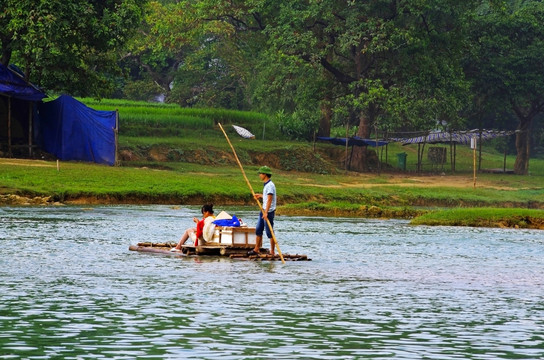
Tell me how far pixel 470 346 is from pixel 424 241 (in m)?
15.7

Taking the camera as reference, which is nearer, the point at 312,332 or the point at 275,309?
the point at 312,332

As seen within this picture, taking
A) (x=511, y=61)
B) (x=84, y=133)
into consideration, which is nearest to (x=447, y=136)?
(x=511, y=61)

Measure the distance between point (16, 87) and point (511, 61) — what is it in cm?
3123

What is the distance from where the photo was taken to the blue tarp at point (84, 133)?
156ft

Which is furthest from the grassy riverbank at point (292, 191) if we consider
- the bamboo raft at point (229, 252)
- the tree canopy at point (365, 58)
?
the bamboo raft at point (229, 252)

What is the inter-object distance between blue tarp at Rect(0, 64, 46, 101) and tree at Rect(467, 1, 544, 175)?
2768 cm

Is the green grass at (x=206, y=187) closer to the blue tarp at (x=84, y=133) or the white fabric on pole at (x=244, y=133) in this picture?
the blue tarp at (x=84, y=133)

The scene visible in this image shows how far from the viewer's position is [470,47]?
207 ft

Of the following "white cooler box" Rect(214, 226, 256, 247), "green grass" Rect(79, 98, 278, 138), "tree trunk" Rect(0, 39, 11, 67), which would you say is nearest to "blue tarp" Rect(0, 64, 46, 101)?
"tree trunk" Rect(0, 39, 11, 67)

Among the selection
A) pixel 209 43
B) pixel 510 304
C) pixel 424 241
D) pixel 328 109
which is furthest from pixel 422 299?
pixel 209 43

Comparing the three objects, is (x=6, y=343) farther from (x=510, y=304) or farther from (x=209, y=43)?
(x=209, y=43)

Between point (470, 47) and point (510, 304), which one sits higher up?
point (470, 47)

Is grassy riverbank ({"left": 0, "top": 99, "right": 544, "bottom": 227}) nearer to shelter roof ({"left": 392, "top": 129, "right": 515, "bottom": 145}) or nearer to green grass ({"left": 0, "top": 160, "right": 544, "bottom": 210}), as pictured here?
green grass ({"left": 0, "top": 160, "right": 544, "bottom": 210})

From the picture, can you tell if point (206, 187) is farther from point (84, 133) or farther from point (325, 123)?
point (325, 123)
